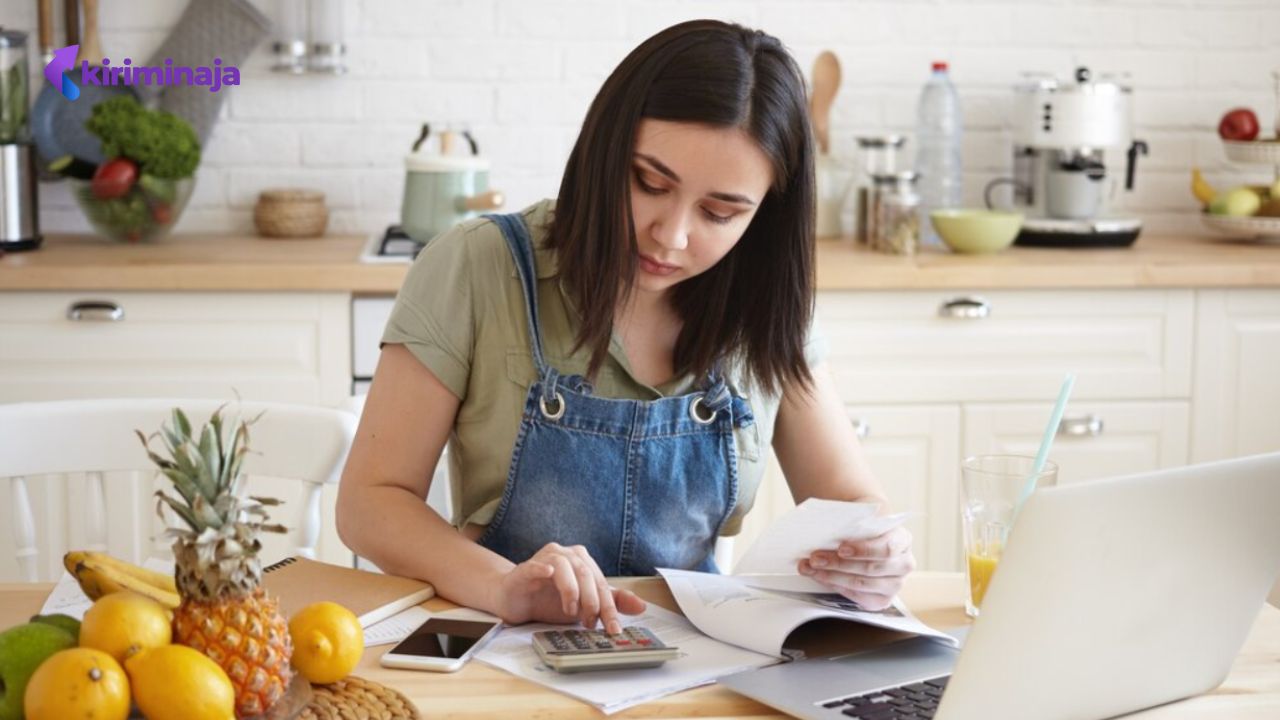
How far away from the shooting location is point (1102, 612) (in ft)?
3.50

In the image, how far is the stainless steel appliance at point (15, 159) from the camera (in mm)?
2871

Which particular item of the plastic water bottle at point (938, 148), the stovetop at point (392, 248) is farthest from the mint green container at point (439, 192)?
the plastic water bottle at point (938, 148)

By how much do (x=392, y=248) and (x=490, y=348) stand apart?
1411mm

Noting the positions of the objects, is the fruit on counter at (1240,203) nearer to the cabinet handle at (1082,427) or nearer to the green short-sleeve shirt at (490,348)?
the cabinet handle at (1082,427)

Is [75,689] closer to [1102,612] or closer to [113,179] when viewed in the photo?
[1102,612]

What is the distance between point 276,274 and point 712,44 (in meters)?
1.40

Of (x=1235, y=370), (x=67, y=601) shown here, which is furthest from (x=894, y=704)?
(x=1235, y=370)

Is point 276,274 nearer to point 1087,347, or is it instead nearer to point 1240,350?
point 1087,347

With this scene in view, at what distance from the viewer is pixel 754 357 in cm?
169

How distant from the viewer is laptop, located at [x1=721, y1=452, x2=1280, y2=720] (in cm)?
101

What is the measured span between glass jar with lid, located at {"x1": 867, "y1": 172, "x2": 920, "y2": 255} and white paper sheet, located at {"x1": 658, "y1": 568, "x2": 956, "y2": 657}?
173 cm

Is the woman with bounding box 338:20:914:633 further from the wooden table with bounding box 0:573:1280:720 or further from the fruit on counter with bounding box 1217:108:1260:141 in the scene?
the fruit on counter with bounding box 1217:108:1260:141

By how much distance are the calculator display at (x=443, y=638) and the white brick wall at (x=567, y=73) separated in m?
2.10

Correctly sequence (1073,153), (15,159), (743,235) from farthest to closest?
(1073,153)
(15,159)
(743,235)
